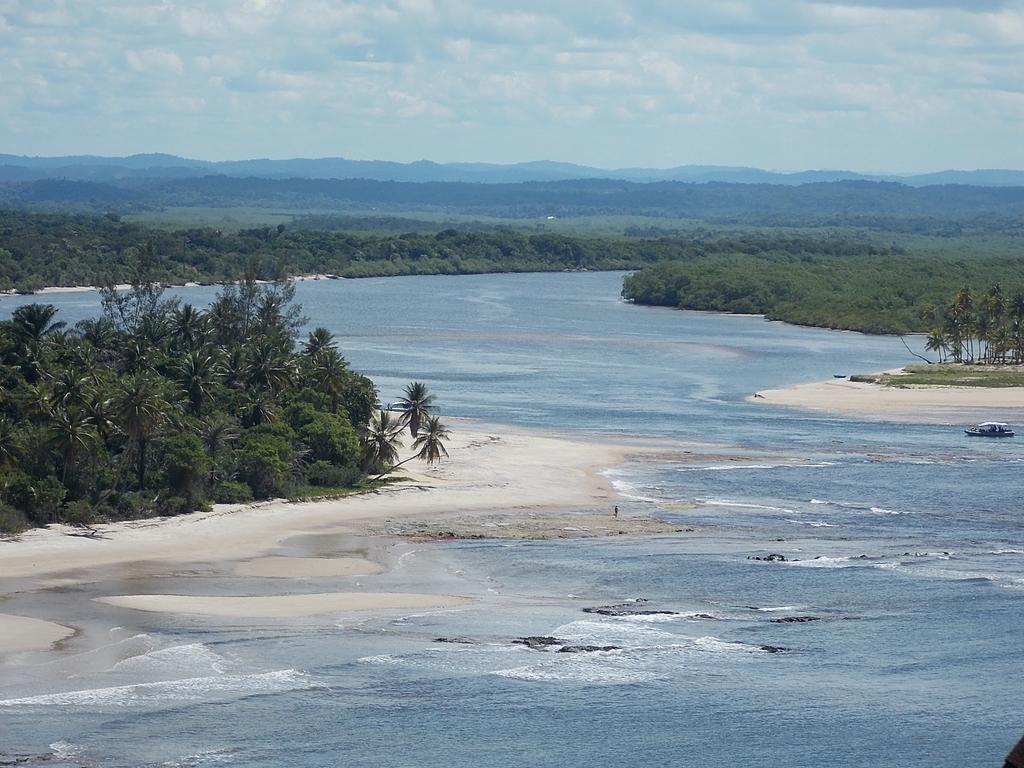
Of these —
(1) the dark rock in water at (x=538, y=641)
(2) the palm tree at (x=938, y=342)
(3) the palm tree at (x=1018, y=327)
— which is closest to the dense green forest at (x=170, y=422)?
(1) the dark rock in water at (x=538, y=641)

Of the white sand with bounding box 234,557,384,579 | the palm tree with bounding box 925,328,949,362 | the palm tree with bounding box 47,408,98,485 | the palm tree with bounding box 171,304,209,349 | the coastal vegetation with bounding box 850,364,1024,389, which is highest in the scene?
the palm tree with bounding box 171,304,209,349

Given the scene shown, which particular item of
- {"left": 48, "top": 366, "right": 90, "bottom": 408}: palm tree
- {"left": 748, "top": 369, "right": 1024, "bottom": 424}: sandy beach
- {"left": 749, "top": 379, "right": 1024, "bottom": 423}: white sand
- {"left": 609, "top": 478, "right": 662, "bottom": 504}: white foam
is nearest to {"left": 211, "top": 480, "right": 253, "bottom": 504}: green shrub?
{"left": 48, "top": 366, "right": 90, "bottom": 408}: palm tree

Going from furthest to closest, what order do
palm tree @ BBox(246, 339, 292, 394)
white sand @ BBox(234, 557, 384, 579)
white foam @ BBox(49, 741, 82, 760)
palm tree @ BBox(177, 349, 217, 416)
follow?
palm tree @ BBox(246, 339, 292, 394), palm tree @ BBox(177, 349, 217, 416), white sand @ BBox(234, 557, 384, 579), white foam @ BBox(49, 741, 82, 760)

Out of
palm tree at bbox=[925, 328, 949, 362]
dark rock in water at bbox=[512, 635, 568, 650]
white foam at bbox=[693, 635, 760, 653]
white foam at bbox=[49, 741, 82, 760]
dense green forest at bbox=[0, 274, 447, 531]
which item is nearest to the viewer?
white foam at bbox=[49, 741, 82, 760]

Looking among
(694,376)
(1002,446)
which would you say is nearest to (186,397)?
(1002,446)

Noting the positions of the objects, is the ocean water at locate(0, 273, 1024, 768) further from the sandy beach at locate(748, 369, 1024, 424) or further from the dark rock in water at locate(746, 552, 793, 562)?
the sandy beach at locate(748, 369, 1024, 424)

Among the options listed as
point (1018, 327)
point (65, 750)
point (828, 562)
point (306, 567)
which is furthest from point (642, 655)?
point (1018, 327)
